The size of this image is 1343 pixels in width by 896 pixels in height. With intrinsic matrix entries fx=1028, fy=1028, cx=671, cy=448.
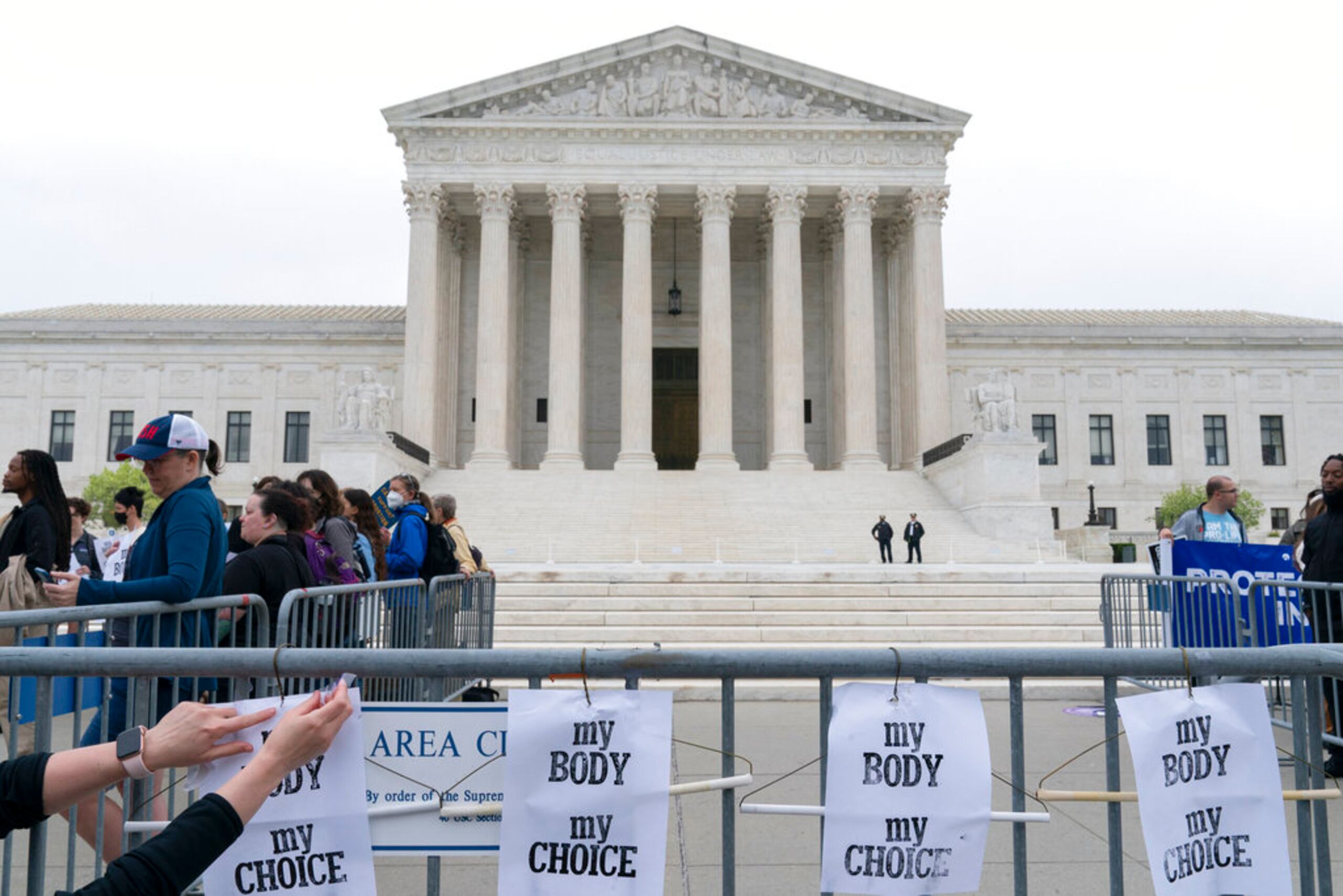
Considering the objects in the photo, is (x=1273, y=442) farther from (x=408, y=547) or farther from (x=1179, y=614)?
(x=408, y=547)

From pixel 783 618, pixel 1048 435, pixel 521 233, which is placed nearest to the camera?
pixel 783 618

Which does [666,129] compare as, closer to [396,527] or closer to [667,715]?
[396,527]

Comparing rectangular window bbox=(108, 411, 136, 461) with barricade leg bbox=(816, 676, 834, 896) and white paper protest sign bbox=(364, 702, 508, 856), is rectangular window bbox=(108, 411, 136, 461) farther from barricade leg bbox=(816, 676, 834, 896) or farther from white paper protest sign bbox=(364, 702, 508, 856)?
barricade leg bbox=(816, 676, 834, 896)

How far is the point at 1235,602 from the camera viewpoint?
8.33 m

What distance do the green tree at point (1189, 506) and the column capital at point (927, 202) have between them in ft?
54.0

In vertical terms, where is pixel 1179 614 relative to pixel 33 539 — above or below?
below

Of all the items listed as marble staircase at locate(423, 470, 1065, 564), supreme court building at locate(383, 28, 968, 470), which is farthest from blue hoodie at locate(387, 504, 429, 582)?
supreme court building at locate(383, 28, 968, 470)

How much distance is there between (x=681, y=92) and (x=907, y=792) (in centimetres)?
3907

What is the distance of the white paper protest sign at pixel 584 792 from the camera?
268 centimetres

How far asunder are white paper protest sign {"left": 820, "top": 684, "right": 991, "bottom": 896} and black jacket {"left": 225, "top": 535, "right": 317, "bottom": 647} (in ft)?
13.3

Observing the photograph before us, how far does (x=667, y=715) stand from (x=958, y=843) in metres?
0.87

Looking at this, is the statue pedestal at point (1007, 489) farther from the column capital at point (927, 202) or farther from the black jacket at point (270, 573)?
the black jacket at point (270, 573)

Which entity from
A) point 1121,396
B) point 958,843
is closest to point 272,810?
point 958,843

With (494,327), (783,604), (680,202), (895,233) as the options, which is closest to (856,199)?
(895,233)
